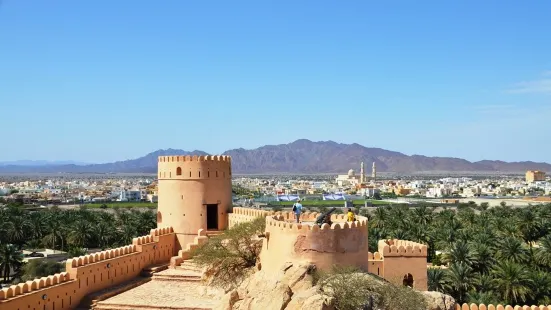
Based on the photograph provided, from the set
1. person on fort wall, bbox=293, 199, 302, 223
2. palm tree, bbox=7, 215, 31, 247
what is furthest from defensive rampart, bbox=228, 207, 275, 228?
palm tree, bbox=7, 215, 31, 247

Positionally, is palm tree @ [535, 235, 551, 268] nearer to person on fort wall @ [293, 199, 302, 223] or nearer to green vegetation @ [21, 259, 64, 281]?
person on fort wall @ [293, 199, 302, 223]

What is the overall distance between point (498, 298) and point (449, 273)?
2.21m

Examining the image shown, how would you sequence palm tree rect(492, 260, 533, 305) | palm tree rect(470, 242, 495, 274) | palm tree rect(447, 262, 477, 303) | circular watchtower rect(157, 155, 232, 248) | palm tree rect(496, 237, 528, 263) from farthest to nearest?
1. palm tree rect(496, 237, 528, 263)
2. palm tree rect(470, 242, 495, 274)
3. palm tree rect(447, 262, 477, 303)
4. palm tree rect(492, 260, 533, 305)
5. circular watchtower rect(157, 155, 232, 248)

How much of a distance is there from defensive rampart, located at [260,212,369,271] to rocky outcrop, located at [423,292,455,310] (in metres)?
1.69

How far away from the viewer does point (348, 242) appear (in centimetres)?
1396

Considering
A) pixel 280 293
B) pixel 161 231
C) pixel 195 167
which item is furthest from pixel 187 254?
pixel 280 293

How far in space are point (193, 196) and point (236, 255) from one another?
4.94 m

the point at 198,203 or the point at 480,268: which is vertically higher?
the point at 198,203

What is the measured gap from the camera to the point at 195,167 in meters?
21.8

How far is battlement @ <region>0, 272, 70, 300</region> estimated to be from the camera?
14184 millimetres

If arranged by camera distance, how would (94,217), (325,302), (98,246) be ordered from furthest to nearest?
(94,217) < (98,246) < (325,302)

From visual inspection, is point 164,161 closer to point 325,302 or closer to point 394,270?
point 394,270

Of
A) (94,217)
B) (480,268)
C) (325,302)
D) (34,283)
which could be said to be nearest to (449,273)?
(480,268)

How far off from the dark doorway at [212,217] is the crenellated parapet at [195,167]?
1189 mm
